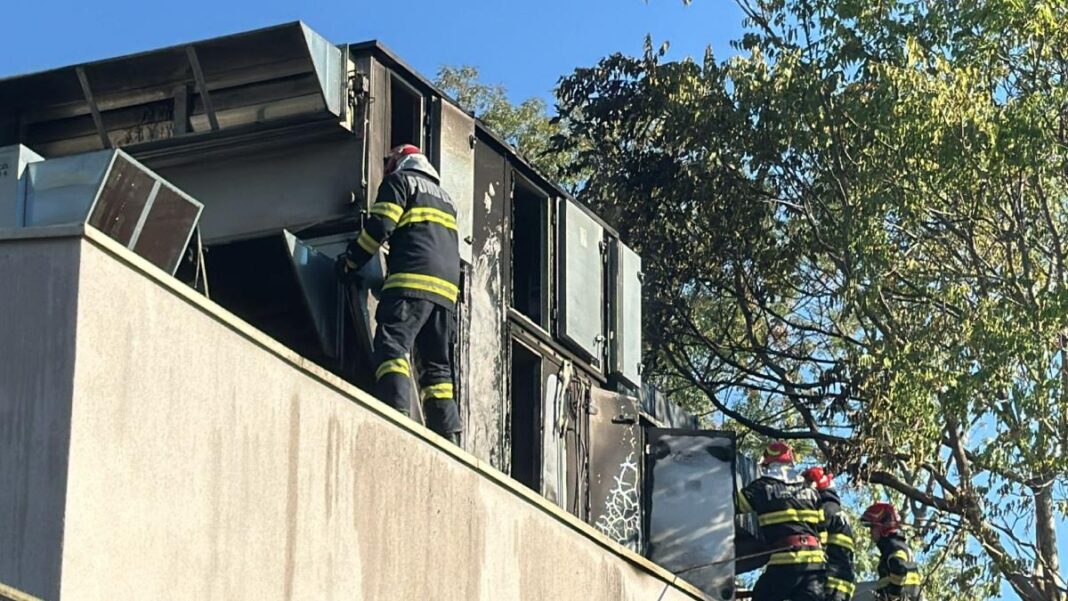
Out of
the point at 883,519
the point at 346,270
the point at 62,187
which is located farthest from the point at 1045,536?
the point at 62,187

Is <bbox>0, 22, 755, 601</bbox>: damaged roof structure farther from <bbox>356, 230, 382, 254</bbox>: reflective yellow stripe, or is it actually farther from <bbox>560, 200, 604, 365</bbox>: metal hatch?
Result: <bbox>356, 230, 382, 254</bbox>: reflective yellow stripe

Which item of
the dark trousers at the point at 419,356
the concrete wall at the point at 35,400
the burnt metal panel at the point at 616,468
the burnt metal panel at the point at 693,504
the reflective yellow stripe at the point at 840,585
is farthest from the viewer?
the reflective yellow stripe at the point at 840,585

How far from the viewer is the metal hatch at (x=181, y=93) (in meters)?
10.2

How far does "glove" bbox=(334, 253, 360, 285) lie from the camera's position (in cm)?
969

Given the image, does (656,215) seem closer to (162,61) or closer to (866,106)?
(866,106)

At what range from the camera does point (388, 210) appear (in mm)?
9641

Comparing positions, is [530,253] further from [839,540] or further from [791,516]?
[839,540]

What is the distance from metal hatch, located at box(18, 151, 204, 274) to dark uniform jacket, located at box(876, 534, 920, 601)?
9206 millimetres

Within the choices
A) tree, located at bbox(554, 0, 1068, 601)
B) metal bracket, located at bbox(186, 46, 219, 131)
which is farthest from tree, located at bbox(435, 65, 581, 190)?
metal bracket, located at bbox(186, 46, 219, 131)

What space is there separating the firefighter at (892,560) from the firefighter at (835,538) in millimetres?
716

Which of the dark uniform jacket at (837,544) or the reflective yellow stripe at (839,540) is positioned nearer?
the dark uniform jacket at (837,544)

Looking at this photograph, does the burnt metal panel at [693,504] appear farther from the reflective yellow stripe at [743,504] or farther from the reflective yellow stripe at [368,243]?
the reflective yellow stripe at [368,243]

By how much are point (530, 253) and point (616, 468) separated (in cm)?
168

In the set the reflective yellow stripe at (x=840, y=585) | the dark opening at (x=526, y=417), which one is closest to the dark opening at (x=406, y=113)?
the dark opening at (x=526, y=417)
